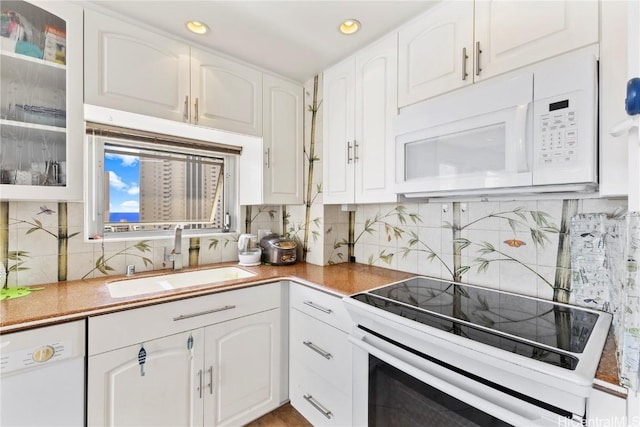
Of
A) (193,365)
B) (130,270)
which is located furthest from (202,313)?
(130,270)

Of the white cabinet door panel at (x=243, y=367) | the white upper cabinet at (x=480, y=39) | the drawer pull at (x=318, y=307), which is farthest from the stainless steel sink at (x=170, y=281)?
the white upper cabinet at (x=480, y=39)

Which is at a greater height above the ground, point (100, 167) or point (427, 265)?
point (100, 167)

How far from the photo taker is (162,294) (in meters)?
1.33

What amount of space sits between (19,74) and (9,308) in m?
1.00

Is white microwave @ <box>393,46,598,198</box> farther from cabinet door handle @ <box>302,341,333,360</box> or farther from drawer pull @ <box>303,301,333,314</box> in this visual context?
cabinet door handle @ <box>302,341,333,360</box>

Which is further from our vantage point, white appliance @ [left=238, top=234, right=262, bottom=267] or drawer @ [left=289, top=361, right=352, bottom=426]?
white appliance @ [left=238, top=234, right=262, bottom=267]

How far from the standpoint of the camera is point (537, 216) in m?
1.32

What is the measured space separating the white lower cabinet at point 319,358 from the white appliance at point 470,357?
0.10m

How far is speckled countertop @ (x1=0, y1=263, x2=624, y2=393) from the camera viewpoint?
975 millimetres

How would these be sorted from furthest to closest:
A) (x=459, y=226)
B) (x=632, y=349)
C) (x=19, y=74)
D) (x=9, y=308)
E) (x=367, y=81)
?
1. (x=367, y=81)
2. (x=459, y=226)
3. (x=19, y=74)
4. (x=9, y=308)
5. (x=632, y=349)

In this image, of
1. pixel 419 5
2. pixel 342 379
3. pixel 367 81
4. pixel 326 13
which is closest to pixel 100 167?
pixel 326 13

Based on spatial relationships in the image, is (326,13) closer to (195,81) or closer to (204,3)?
(204,3)

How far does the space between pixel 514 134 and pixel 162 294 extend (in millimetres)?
1620

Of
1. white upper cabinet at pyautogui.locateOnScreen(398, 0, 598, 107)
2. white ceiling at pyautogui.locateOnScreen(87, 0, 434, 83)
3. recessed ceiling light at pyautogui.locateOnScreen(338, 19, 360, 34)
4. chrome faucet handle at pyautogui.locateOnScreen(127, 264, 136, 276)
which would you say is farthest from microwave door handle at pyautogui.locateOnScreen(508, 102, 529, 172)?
chrome faucet handle at pyautogui.locateOnScreen(127, 264, 136, 276)
